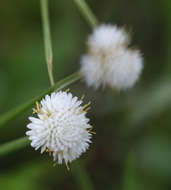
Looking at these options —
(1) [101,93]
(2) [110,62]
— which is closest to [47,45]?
(2) [110,62]

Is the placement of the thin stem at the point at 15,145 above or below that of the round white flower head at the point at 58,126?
above

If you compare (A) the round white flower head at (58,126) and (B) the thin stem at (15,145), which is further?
(B) the thin stem at (15,145)

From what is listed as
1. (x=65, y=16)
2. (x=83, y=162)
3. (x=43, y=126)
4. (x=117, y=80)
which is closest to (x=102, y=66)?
(x=117, y=80)

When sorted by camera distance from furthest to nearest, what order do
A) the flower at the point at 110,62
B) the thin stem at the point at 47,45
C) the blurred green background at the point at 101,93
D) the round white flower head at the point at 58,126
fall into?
the blurred green background at the point at 101,93
the flower at the point at 110,62
the thin stem at the point at 47,45
the round white flower head at the point at 58,126

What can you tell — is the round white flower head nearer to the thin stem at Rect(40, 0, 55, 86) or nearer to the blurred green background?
the thin stem at Rect(40, 0, 55, 86)

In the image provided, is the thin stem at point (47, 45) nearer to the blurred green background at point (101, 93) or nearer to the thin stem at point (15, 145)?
the thin stem at point (15, 145)

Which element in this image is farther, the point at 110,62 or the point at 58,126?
the point at 110,62

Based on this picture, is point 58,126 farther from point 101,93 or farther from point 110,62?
point 101,93

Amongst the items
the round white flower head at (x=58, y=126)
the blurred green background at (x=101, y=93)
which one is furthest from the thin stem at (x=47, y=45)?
the blurred green background at (x=101, y=93)
